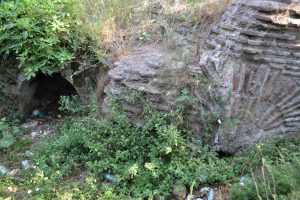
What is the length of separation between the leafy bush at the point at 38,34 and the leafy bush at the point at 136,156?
2.73 ft

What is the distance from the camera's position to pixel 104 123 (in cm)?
455

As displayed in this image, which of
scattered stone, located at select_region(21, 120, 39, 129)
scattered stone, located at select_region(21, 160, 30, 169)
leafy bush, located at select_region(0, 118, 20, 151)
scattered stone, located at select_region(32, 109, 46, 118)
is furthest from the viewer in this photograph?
scattered stone, located at select_region(32, 109, 46, 118)

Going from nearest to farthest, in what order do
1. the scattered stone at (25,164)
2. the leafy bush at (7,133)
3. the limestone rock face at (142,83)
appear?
the limestone rock face at (142,83) → the scattered stone at (25,164) → the leafy bush at (7,133)

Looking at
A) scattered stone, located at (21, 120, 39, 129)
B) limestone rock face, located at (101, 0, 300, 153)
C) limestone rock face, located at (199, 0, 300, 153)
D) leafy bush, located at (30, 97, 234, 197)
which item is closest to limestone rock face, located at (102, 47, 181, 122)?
limestone rock face, located at (101, 0, 300, 153)

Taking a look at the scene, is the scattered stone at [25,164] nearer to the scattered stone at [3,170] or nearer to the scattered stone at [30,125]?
the scattered stone at [3,170]

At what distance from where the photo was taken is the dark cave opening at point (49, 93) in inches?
225

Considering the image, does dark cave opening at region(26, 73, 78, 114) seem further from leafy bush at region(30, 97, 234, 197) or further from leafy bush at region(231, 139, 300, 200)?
leafy bush at region(231, 139, 300, 200)

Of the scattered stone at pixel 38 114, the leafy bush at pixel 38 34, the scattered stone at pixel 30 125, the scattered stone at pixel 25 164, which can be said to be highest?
the leafy bush at pixel 38 34

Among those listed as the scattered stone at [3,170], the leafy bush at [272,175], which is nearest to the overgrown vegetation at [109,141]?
the leafy bush at [272,175]

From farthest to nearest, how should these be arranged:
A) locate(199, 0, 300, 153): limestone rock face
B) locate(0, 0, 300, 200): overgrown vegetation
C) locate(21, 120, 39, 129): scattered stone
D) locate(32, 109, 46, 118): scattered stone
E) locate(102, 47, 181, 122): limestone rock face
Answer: locate(32, 109, 46, 118): scattered stone, locate(21, 120, 39, 129): scattered stone, locate(102, 47, 181, 122): limestone rock face, locate(199, 0, 300, 153): limestone rock face, locate(0, 0, 300, 200): overgrown vegetation

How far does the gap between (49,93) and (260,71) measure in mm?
2920

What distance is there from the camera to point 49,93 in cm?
584

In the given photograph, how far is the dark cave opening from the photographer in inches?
225

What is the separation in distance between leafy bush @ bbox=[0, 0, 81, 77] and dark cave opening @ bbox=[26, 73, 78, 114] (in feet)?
1.82
